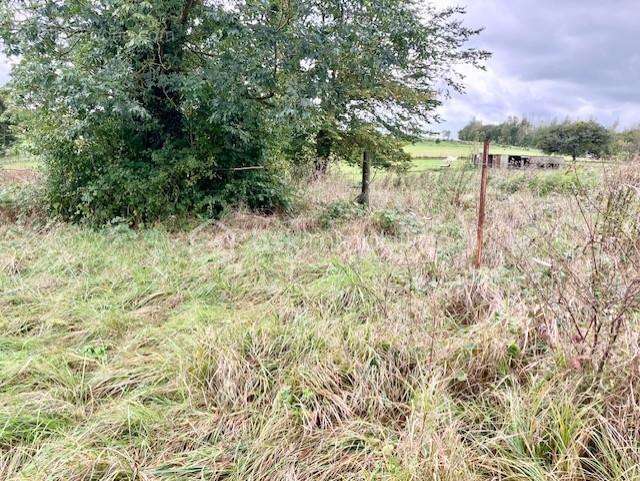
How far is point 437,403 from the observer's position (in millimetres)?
1675

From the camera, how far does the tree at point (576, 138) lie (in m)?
14.2

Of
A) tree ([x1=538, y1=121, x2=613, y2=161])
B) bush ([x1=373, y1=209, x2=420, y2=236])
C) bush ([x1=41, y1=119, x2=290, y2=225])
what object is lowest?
bush ([x1=373, y1=209, x2=420, y2=236])

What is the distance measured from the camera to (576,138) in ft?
48.8

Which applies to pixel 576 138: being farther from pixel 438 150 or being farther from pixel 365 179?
pixel 365 179

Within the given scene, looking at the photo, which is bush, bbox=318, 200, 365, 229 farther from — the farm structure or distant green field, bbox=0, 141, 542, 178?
the farm structure

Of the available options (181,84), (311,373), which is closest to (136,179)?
(181,84)

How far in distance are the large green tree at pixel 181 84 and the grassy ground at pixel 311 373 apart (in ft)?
5.94

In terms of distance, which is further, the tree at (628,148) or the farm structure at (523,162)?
the farm structure at (523,162)

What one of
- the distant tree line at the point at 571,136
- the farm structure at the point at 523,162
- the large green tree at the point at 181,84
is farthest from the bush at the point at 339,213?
the distant tree line at the point at 571,136

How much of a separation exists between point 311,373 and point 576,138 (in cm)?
1674

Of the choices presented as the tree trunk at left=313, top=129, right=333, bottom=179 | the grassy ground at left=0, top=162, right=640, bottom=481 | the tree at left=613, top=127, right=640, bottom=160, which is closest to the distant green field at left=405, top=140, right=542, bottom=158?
the tree at left=613, top=127, right=640, bottom=160

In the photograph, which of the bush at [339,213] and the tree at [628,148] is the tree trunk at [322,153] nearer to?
the bush at [339,213]

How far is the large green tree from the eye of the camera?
14.0 feet

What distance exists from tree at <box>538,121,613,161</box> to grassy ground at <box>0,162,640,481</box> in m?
12.4
